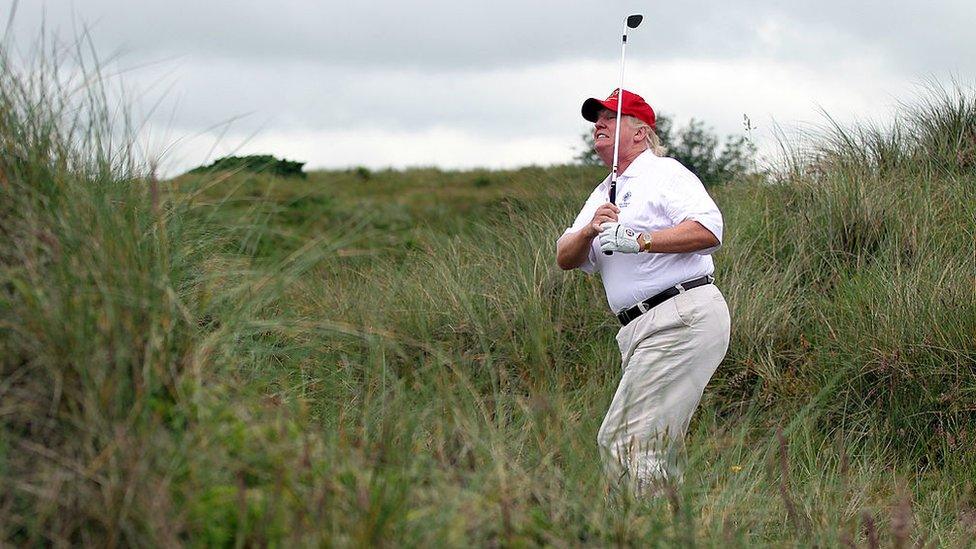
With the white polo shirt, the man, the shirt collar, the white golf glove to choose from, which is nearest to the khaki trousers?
the man

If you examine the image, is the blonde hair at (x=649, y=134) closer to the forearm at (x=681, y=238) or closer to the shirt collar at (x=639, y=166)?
the shirt collar at (x=639, y=166)

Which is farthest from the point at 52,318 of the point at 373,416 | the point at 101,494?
the point at 373,416

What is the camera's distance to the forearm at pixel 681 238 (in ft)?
20.5

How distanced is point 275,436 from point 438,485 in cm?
50

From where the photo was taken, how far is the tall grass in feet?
11.7

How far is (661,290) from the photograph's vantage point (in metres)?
6.50

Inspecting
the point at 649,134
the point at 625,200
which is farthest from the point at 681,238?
the point at 649,134

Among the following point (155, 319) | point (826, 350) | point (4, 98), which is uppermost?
point (4, 98)

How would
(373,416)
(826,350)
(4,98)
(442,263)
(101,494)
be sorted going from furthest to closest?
(442,263)
(826,350)
(373,416)
(4,98)
(101,494)

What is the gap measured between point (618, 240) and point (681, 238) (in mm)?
316

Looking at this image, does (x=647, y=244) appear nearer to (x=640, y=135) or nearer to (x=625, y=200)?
(x=625, y=200)

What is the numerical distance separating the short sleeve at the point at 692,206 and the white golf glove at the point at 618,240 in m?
0.32

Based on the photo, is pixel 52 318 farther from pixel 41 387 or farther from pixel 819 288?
pixel 819 288

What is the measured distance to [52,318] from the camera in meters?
3.72
